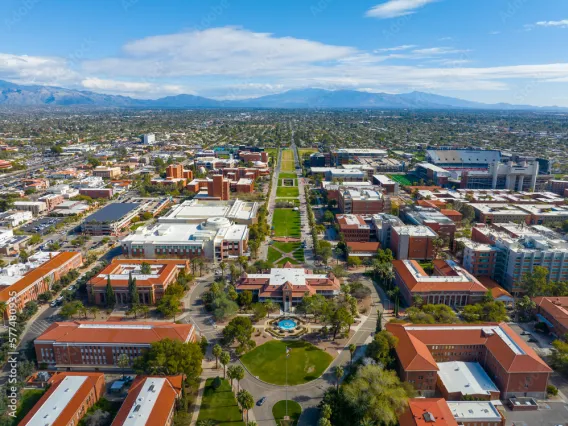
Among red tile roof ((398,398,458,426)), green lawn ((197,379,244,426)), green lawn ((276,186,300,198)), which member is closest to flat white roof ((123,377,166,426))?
green lawn ((197,379,244,426))

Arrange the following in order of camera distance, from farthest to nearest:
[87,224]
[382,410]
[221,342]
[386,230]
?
[87,224] → [386,230] → [221,342] → [382,410]

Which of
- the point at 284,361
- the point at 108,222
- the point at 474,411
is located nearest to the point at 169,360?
the point at 284,361

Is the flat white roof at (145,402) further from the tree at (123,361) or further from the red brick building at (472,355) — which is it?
the red brick building at (472,355)

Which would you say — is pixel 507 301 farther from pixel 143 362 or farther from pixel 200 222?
pixel 200 222

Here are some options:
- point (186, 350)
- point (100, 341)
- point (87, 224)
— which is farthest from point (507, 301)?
point (87, 224)

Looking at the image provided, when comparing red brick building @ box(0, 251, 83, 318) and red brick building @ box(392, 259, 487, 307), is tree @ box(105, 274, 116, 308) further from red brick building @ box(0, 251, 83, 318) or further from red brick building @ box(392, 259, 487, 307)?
red brick building @ box(392, 259, 487, 307)

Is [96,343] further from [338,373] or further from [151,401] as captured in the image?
[338,373]

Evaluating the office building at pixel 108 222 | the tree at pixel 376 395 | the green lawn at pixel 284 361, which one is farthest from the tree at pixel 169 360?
the office building at pixel 108 222
